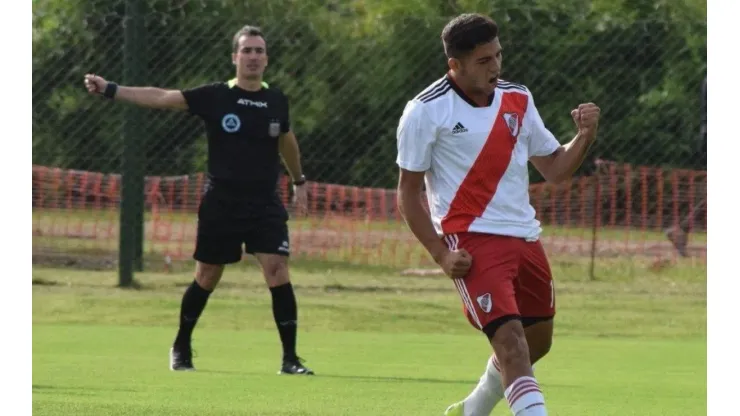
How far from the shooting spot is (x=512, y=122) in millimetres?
5961

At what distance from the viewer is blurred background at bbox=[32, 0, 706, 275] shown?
13.4 meters

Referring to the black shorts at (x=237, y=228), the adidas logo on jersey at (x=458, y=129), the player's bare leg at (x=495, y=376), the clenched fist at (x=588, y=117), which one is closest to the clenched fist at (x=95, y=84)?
the black shorts at (x=237, y=228)

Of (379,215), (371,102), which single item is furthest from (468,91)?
(379,215)

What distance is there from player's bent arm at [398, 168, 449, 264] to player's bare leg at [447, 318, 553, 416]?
0.59m

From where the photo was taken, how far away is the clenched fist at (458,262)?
19.0 feet

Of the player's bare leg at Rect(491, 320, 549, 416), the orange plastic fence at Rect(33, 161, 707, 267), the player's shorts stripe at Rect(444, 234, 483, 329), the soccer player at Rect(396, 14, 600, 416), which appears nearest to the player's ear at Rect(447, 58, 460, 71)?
the soccer player at Rect(396, 14, 600, 416)

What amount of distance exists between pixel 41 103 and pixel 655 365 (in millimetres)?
6719

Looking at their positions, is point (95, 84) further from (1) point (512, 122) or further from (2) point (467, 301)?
(2) point (467, 301)

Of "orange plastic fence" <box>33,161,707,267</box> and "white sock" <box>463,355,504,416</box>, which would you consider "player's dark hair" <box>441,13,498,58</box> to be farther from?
"orange plastic fence" <box>33,161,707,267</box>

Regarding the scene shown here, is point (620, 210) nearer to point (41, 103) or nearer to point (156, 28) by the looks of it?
point (156, 28)

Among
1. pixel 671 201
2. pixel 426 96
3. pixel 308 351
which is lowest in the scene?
pixel 308 351

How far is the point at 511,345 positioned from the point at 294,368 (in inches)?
131
